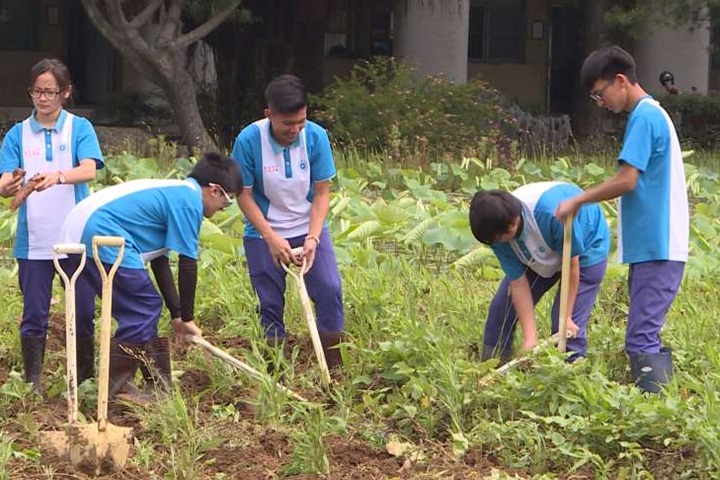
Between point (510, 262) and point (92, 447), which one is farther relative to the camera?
point (510, 262)

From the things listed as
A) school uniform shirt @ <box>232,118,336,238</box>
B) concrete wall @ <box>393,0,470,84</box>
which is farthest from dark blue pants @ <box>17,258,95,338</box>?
concrete wall @ <box>393,0,470,84</box>

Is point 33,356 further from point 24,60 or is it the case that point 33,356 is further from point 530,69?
point 530,69

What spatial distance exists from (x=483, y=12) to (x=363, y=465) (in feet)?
67.0

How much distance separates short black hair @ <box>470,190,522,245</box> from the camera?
5418 millimetres

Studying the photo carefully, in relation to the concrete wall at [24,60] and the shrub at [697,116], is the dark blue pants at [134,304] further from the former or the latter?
the concrete wall at [24,60]

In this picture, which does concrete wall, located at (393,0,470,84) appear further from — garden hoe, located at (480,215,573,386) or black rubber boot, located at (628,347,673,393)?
black rubber boot, located at (628,347,673,393)

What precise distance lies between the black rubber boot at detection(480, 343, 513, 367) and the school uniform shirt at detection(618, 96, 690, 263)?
30.6 inches

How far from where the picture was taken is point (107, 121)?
68.1ft

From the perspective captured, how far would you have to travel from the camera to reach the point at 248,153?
230 inches

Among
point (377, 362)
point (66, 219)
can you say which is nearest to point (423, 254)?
point (377, 362)

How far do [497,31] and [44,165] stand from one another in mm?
19822

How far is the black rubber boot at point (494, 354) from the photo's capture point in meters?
5.98

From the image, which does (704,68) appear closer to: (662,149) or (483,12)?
(483,12)

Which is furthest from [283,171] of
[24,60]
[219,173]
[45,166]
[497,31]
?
[497,31]
